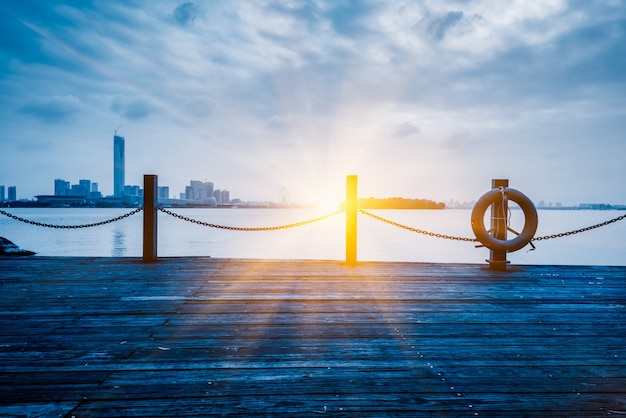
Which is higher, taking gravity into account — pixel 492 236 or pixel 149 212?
pixel 149 212

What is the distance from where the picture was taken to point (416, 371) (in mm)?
2859

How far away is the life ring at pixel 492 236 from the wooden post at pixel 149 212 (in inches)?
220

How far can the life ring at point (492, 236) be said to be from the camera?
674 centimetres

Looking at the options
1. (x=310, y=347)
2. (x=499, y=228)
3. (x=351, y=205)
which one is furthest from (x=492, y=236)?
(x=310, y=347)

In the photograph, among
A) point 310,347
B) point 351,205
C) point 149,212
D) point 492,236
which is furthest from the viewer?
point 351,205

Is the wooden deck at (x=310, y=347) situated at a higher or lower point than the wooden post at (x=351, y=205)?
lower

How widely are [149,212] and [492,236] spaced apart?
6010 millimetres

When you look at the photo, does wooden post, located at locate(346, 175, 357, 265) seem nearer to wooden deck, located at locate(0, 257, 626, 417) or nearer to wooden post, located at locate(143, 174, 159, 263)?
wooden deck, located at locate(0, 257, 626, 417)

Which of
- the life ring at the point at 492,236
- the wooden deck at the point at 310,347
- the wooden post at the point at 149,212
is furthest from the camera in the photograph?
the wooden post at the point at 149,212

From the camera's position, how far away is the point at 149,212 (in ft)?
24.0

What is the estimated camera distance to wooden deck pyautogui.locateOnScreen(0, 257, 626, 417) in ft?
8.00

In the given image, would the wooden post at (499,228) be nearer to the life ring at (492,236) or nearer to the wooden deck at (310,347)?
the life ring at (492,236)

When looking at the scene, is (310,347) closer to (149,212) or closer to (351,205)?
(351,205)

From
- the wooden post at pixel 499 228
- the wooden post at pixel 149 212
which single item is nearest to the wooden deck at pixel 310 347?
the wooden post at pixel 499 228
